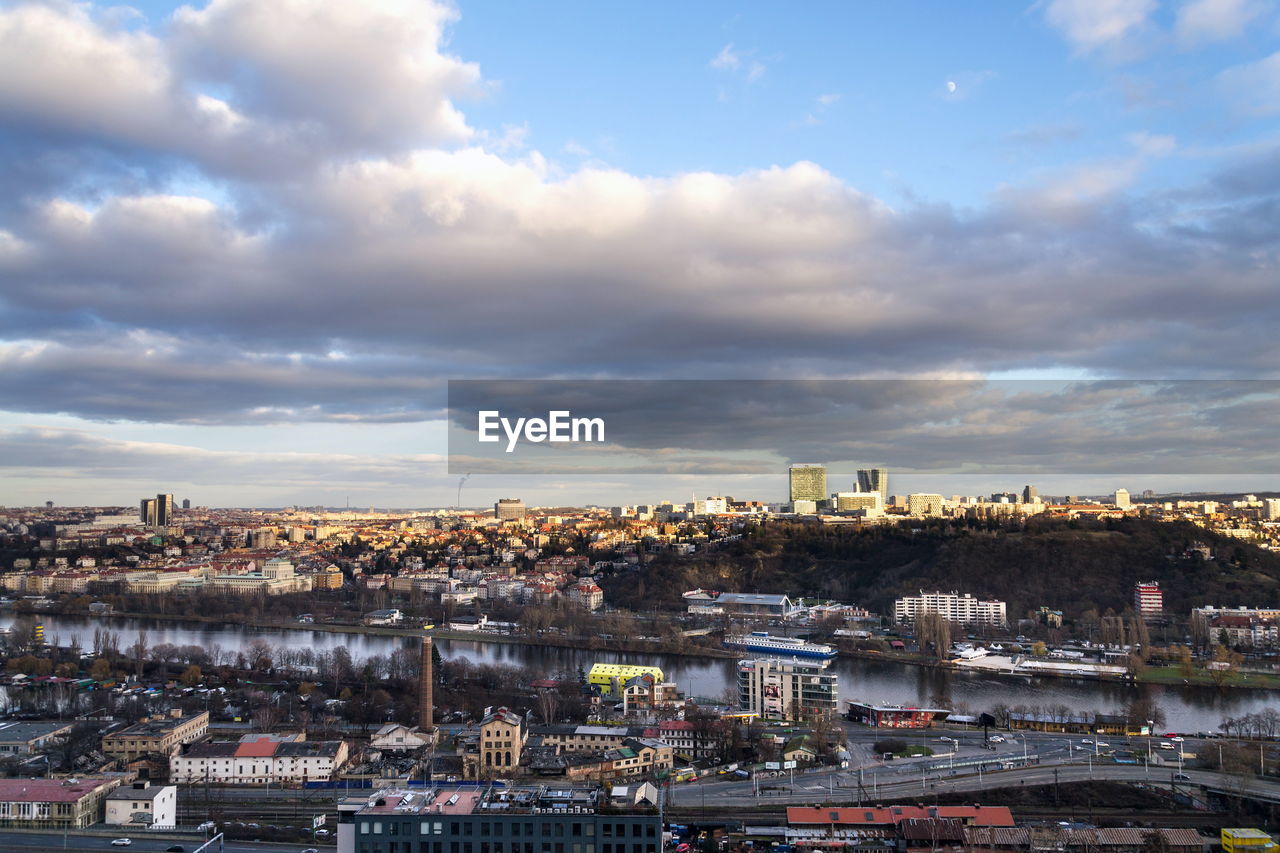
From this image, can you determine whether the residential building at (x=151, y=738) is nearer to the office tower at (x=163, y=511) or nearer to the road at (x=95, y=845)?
the road at (x=95, y=845)

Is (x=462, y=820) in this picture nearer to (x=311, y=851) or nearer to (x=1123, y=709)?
(x=311, y=851)

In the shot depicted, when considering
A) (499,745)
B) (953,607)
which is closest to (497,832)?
(499,745)

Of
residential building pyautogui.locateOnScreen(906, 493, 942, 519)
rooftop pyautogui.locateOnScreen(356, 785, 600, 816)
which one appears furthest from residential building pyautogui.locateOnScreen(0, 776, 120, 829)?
residential building pyautogui.locateOnScreen(906, 493, 942, 519)

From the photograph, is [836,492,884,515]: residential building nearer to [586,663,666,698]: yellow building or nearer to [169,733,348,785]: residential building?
[586,663,666,698]: yellow building

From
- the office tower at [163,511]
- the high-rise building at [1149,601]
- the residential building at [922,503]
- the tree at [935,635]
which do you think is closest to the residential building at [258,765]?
the tree at [935,635]

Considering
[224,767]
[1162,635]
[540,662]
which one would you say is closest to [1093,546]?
[1162,635]

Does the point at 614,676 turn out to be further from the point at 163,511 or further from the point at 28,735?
the point at 163,511
